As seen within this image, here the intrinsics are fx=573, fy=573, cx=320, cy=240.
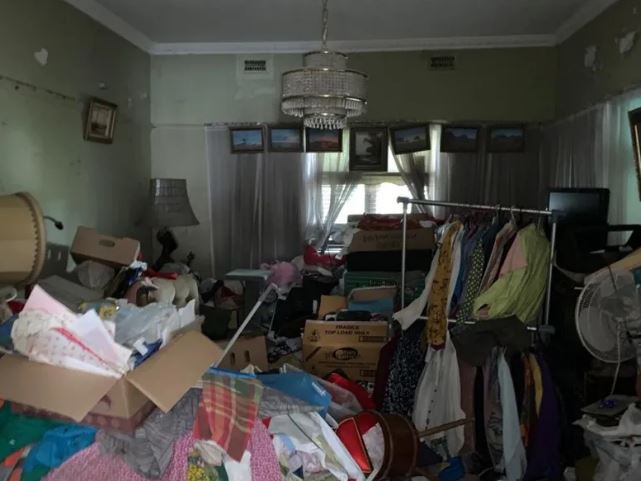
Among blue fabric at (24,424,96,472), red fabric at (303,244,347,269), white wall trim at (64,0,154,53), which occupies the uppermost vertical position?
white wall trim at (64,0,154,53)

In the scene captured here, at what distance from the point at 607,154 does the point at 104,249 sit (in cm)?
288

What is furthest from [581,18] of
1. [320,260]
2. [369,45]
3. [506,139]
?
[320,260]

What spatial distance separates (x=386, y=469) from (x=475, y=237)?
122cm

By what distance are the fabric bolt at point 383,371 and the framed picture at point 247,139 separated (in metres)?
2.27

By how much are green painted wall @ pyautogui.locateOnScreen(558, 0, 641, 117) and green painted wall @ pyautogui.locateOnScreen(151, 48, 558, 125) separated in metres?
0.22

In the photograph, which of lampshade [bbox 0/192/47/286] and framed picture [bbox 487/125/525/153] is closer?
lampshade [bbox 0/192/47/286]

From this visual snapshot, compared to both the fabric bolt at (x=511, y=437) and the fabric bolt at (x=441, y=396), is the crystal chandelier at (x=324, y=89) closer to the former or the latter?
the fabric bolt at (x=441, y=396)

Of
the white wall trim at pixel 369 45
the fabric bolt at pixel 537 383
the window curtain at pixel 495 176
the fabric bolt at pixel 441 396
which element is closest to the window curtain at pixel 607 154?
the window curtain at pixel 495 176

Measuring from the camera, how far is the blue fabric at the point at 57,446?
1.51 meters

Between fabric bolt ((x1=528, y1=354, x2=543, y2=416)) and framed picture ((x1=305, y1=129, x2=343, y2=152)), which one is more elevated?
framed picture ((x1=305, y1=129, x2=343, y2=152))

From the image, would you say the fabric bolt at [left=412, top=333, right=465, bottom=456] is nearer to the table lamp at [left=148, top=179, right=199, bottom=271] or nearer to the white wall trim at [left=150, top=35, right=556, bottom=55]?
the table lamp at [left=148, top=179, right=199, bottom=271]

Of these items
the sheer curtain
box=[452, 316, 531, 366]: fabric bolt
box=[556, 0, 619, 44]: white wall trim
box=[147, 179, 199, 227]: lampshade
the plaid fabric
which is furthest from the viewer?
the sheer curtain

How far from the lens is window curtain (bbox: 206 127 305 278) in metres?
4.59

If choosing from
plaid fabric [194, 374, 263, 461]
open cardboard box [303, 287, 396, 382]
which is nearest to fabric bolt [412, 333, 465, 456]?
open cardboard box [303, 287, 396, 382]
